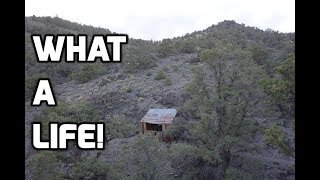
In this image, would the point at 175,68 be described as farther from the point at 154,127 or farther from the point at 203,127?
the point at 203,127

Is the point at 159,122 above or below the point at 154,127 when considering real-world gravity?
above

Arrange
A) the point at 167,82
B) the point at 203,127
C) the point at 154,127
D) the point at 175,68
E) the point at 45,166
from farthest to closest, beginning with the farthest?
the point at 175,68 < the point at 167,82 < the point at 154,127 < the point at 203,127 < the point at 45,166

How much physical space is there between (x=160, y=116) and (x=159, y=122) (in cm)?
55

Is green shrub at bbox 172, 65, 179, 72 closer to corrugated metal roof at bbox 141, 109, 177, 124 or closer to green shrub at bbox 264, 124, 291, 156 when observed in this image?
corrugated metal roof at bbox 141, 109, 177, 124

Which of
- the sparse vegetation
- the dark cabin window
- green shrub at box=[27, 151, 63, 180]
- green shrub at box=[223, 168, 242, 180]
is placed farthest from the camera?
the sparse vegetation

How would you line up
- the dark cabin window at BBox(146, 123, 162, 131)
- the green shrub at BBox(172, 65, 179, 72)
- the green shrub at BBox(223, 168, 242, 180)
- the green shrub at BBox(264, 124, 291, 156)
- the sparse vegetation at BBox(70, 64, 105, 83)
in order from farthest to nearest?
the sparse vegetation at BBox(70, 64, 105, 83), the green shrub at BBox(172, 65, 179, 72), the dark cabin window at BBox(146, 123, 162, 131), the green shrub at BBox(223, 168, 242, 180), the green shrub at BBox(264, 124, 291, 156)

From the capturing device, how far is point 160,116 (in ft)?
62.5

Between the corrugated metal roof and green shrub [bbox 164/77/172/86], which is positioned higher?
green shrub [bbox 164/77/172/86]

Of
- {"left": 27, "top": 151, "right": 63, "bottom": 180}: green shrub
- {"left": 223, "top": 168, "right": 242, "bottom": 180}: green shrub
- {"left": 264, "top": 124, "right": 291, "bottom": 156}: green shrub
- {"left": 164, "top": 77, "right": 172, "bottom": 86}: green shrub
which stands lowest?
{"left": 223, "top": 168, "right": 242, "bottom": 180}: green shrub

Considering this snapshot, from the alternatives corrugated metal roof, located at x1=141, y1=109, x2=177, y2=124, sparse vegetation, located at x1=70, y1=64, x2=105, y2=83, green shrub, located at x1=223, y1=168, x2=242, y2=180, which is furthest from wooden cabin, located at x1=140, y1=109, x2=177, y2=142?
sparse vegetation, located at x1=70, y1=64, x2=105, y2=83

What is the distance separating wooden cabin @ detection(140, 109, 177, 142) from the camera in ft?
59.6

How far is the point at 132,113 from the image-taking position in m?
21.6

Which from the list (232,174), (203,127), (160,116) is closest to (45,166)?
(203,127)
